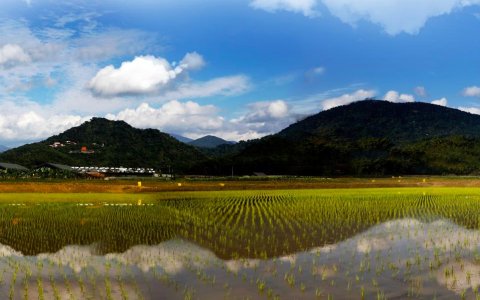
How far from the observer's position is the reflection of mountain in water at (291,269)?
9164 mm

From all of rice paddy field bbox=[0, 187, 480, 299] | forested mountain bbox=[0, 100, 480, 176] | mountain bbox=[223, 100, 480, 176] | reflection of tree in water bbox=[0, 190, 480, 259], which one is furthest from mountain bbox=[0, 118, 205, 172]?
rice paddy field bbox=[0, 187, 480, 299]

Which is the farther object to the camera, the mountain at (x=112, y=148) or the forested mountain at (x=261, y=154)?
the mountain at (x=112, y=148)

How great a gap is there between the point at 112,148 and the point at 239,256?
13123 cm

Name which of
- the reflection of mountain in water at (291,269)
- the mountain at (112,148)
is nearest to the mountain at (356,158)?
the mountain at (112,148)

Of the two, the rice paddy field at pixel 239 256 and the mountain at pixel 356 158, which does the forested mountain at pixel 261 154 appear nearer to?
→ the mountain at pixel 356 158

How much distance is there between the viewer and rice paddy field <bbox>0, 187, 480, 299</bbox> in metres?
9.21

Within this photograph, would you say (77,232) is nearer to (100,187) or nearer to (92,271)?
(92,271)

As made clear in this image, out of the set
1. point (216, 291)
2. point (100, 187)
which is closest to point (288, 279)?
point (216, 291)

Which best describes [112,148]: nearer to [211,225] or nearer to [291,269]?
[211,225]

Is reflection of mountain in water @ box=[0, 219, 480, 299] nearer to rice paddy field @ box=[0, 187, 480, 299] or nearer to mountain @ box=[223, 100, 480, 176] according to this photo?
rice paddy field @ box=[0, 187, 480, 299]

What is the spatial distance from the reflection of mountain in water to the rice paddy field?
0.08 ft

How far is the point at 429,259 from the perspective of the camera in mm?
12391

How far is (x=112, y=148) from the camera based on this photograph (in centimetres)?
13750

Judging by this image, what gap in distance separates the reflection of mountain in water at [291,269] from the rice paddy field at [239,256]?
26 mm
